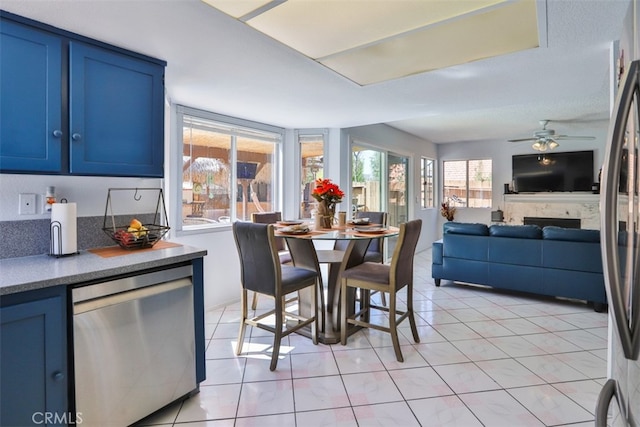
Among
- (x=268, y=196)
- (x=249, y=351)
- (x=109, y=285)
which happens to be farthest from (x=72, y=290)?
(x=268, y=196)

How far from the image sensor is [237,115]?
3.81m

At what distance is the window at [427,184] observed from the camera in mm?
7473

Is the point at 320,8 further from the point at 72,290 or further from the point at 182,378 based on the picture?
the point at 182,378

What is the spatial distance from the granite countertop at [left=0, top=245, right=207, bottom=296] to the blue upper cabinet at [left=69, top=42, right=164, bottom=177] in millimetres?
533

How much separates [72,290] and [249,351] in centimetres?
150

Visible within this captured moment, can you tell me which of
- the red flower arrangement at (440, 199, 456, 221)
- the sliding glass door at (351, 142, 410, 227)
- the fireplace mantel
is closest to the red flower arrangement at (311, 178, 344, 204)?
the sliding glass door at (351, 142, 410, 227)

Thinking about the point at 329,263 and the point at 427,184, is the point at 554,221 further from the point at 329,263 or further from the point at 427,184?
the point at 329,263

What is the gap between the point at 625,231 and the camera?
1006 millimetres

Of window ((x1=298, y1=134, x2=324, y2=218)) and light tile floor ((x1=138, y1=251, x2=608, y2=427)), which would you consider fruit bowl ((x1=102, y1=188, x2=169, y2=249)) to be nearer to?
light tile floor ((x1=138, y1=251, x2=608, y2=427))

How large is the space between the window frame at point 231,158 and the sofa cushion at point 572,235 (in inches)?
132

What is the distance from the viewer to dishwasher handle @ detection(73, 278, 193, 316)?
59.5 inches

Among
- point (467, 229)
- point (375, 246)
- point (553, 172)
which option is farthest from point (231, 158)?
point (553, 172)

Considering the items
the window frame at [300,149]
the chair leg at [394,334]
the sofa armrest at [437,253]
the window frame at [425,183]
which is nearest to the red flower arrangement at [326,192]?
the chair leg at [394,334]

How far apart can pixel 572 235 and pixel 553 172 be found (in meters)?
4.14
